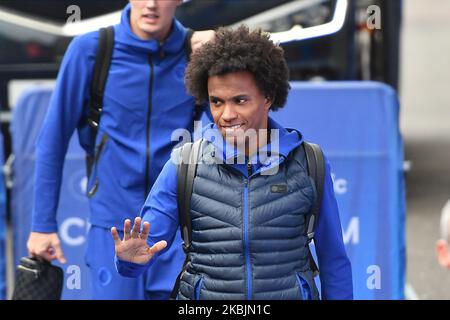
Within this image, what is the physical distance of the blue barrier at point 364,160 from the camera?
15.2 feet

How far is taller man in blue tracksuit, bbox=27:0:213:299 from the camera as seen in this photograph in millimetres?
3432

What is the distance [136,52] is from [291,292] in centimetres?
120

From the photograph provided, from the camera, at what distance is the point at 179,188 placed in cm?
269

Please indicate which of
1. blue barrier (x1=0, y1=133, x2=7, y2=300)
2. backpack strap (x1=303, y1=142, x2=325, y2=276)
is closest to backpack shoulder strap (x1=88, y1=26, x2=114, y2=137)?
backpack strap (x1=303, y1=142, x2=325, y2=276)

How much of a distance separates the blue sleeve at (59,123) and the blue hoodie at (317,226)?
791mm

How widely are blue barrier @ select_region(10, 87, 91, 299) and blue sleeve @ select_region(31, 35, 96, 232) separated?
1.15 meters

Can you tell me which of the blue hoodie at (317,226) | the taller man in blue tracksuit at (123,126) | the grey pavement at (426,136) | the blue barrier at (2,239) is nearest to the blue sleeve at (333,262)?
the blue hoodie at (317,226)

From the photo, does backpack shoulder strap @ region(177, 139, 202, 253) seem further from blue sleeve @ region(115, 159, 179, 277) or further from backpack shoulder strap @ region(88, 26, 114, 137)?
backpack shoulder strap @ region(88, 26, 114, 137)

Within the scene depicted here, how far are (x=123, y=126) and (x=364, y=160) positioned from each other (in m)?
1.62

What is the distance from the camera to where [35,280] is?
3.61 metres

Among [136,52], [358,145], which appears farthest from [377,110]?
Result: [136,52]

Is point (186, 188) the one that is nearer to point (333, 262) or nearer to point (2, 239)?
point (333, 262)
